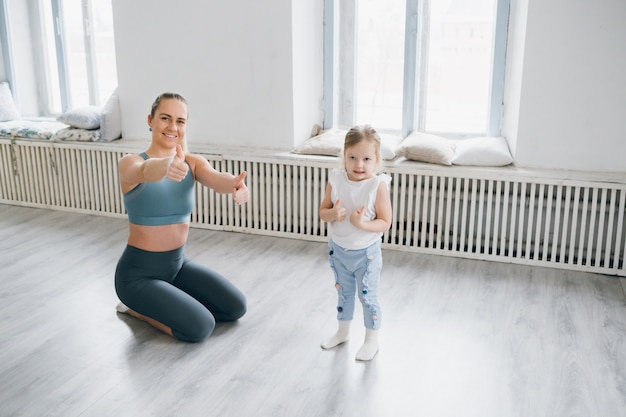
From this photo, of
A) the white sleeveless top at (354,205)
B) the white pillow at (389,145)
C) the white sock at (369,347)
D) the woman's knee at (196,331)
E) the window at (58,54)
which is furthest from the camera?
the window at (58,54)

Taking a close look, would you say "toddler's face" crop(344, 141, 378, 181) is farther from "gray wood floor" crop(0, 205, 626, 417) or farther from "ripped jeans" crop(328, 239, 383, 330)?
"gray wood floor" crop(0, 205, 626, 417)

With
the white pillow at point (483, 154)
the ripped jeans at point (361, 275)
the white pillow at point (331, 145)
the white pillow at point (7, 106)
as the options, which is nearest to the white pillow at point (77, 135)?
the white pillow at point (7, 106)

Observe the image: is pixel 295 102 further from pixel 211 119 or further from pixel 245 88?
pixel 211 119

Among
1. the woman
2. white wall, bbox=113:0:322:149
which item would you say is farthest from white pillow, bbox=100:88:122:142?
the woman

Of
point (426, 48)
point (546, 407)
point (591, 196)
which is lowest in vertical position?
point (546, 407)

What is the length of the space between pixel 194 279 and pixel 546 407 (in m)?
1.71

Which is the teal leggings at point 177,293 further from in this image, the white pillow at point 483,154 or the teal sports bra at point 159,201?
the white pillow at point 483,154

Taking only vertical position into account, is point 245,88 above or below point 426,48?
below

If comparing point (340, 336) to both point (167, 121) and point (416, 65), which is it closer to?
point (167, 121)

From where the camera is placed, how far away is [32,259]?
400 centimetres

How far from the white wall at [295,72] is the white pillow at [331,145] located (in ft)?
0.50

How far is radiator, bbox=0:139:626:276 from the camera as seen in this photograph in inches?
148

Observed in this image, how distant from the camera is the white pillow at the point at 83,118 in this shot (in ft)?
16.3

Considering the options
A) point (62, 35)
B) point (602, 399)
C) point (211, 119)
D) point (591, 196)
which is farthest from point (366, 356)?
point (62, 35)
